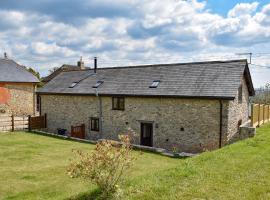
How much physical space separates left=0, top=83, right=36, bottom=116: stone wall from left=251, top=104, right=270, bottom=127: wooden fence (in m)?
28.4

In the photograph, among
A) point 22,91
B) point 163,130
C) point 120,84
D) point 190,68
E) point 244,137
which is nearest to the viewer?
point 244,137

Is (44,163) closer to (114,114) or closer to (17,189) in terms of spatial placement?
(17,189)

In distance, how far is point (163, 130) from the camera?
838 inches

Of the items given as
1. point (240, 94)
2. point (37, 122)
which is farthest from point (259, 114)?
point (37, 122)

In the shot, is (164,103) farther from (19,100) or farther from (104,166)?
(19,100)

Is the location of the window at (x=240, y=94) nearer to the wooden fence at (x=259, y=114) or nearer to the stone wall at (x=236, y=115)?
the stone wall at (x=236, y=115)

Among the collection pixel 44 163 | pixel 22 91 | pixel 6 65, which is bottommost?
pixel 44 163

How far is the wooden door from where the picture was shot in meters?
Answer: 22.1

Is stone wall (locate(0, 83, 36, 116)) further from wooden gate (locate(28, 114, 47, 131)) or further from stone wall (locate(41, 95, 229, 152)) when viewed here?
A: stone wall (locate(41, 95, 229, 152))

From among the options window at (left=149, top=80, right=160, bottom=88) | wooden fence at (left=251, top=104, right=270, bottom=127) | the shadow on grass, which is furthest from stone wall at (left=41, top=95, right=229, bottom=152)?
the shadow on grass

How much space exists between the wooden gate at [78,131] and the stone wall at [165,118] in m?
0.53

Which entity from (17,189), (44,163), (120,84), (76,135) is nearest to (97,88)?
(120,84)

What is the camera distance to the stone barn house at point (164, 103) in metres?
19.3

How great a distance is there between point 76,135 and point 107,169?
1947 cm
